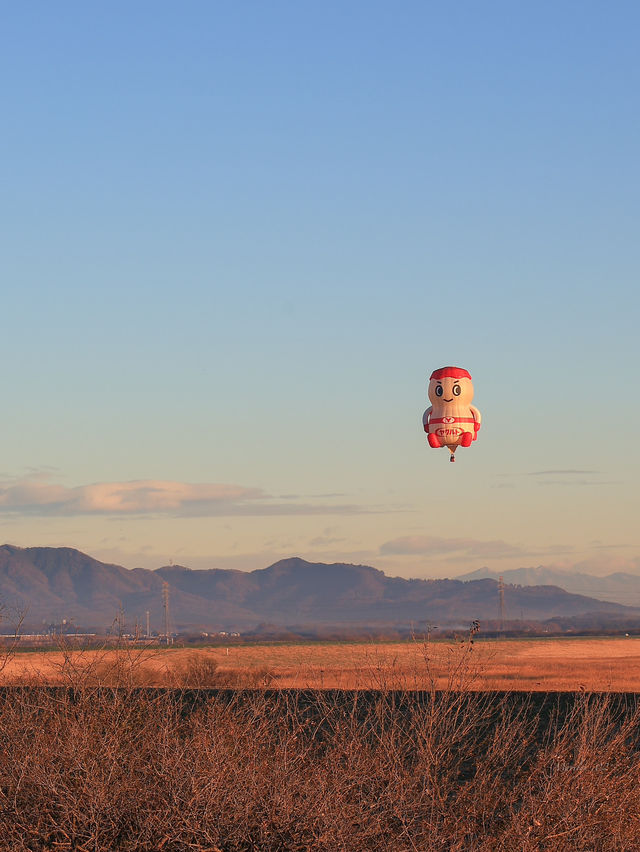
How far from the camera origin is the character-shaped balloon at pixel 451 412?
40094 millimetres

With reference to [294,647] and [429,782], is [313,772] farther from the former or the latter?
[294,647]

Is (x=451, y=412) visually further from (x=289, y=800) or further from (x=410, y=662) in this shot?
(x=410, y=662)

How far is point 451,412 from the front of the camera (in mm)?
40000

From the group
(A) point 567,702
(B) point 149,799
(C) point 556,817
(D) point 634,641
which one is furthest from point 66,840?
(D) point 634,641

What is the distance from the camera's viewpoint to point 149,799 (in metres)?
15.7

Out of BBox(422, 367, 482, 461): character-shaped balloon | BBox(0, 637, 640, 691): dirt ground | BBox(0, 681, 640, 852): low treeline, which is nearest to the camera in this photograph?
BBox(0, 681, 640, 852): low treeline

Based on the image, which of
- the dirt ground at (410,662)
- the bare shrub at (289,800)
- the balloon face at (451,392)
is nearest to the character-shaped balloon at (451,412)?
the balloon face at (451,392)

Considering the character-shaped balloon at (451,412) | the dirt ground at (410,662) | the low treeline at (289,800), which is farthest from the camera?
the dirt ground at (410,662)

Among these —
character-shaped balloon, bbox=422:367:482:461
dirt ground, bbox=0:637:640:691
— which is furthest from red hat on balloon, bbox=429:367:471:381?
dirt ground, bbox=0:637:640:691

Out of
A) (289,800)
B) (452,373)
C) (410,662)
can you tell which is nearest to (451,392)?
(452,373)

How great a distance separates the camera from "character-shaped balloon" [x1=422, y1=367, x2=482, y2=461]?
40.1m

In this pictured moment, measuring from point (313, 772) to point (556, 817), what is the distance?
3241 mm

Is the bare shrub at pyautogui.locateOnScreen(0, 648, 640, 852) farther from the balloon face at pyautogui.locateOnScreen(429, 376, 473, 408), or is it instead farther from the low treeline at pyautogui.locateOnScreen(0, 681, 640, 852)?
the balloon face at pyautogui.locateOnScreen(429, 376, 473, 408)

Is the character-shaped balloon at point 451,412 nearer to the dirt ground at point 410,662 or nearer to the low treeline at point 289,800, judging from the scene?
the dirt ground at point 410,662
